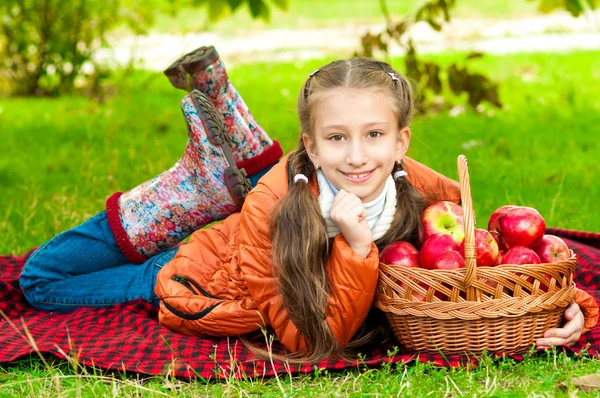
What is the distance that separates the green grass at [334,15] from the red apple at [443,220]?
1056 cm

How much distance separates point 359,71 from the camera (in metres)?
2.99

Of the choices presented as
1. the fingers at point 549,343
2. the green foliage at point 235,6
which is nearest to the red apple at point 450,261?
the fingers at point 549,343

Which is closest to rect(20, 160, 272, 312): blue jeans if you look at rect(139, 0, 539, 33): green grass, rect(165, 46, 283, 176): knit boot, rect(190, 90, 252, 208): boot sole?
rect(190, 90, 252, 208): boot sole

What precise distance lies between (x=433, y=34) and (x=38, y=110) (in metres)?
6.39

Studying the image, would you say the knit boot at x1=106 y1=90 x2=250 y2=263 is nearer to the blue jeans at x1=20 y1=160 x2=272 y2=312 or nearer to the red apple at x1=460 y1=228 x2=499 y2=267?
the blue jeans at x1=20 y1=160 x2=272 y2=312

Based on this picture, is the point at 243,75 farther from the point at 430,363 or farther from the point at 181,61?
the point at 430,363

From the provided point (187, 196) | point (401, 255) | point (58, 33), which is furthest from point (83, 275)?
point (58, 33)

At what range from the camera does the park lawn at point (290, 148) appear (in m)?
2.76

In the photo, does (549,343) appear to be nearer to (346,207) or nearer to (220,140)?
(346,207)

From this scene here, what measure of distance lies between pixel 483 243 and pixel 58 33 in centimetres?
661

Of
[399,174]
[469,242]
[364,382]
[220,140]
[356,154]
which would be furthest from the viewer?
[220,140]

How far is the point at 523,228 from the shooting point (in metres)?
2.97

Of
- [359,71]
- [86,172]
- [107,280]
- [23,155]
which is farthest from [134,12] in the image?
[359,71]

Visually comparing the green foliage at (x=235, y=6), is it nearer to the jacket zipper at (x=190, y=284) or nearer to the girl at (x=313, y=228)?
the girl at (x=313, y=228)
